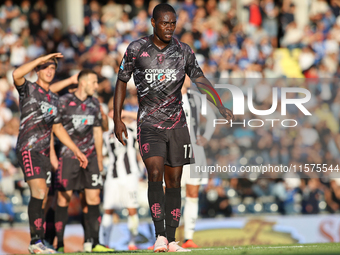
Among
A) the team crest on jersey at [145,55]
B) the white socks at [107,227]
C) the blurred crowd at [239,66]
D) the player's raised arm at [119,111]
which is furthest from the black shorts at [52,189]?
the team crest on jersey at [145,55]

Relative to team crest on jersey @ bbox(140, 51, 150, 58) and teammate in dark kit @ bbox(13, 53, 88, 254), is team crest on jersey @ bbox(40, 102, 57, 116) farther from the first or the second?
team crest on jersey @ bbox(140, 51, 150, 58)

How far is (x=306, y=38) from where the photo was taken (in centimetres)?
1642

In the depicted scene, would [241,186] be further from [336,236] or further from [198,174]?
[198,174]

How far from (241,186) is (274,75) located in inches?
195

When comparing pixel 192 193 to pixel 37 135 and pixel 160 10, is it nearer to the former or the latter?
pixel 37 135

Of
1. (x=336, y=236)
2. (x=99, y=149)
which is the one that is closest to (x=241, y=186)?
(x=336, y=236)

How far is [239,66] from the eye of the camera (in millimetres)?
14531

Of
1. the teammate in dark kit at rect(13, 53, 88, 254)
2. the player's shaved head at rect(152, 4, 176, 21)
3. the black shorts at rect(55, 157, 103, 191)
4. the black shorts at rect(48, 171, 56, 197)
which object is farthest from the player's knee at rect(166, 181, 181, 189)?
the black shorts at rect(48, 171, 56, 197)

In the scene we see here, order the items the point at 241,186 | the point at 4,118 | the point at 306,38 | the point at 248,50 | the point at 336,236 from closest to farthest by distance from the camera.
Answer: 1. the point at 336,236
2. the point at 241,186
3. the point at 4,118
4. the point at 248,50
5. the point at 306,38

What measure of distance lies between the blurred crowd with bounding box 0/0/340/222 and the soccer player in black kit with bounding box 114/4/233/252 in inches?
108

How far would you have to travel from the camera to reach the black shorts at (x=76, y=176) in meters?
7.59

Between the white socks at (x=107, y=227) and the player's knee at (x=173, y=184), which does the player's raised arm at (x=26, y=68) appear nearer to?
the player's knee at (x=173, y=184)

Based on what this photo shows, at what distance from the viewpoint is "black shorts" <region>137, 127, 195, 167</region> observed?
202 inches

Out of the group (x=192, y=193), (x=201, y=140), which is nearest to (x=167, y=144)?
(x=201, y=140)
